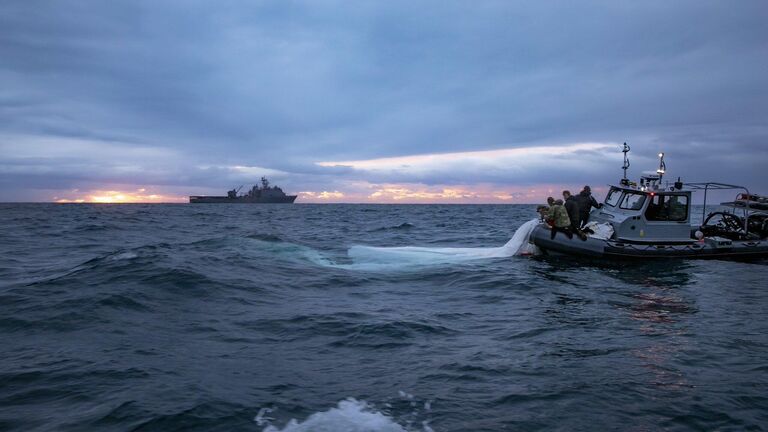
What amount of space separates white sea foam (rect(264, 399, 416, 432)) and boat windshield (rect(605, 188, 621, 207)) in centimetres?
1585

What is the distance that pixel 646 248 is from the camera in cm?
1680

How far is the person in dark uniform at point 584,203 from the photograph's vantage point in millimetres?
18609

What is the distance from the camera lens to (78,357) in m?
6.95

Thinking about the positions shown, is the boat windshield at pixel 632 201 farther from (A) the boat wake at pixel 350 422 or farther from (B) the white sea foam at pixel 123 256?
(B) the white sea foam at pixel 123 256

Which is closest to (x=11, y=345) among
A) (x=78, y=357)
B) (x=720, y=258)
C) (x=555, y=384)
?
(x=78, y=357)

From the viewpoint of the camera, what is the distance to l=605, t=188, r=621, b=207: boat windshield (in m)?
18.4

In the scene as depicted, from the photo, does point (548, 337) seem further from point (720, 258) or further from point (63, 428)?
point (720, 258)

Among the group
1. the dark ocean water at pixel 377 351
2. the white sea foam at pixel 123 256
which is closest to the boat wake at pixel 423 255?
the dark ocean water at pixel 377 351

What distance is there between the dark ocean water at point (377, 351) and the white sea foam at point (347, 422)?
0.07ft

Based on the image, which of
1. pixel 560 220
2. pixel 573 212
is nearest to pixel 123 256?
pixel 560 220

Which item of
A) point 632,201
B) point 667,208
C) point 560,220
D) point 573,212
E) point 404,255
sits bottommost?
point 404,255

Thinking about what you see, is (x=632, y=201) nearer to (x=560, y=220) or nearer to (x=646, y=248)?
(x=646, y=248)

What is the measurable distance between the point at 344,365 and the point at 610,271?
1162 cm

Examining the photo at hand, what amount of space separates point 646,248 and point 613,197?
268cm
